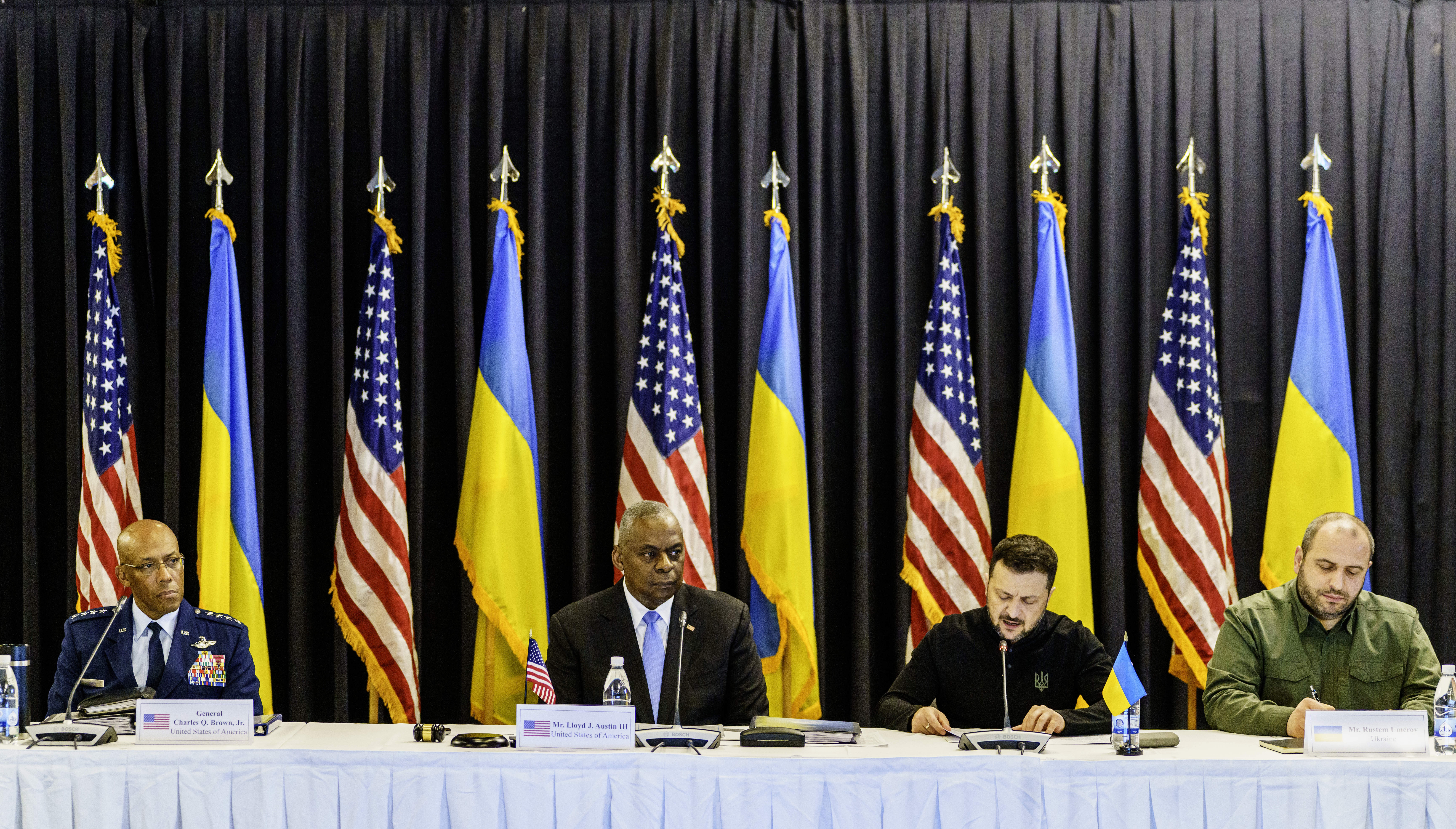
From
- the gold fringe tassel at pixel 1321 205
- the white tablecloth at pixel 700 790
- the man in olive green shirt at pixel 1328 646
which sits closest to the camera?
the white tablecloth at pixel 700 790

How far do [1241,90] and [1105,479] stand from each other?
1873mm

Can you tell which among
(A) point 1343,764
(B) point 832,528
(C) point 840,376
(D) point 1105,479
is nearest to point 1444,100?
(D) point 1105,479

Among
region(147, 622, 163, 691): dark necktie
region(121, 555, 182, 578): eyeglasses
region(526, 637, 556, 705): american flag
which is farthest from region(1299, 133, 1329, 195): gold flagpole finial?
region(147, 622, 163, 691): dark necktie

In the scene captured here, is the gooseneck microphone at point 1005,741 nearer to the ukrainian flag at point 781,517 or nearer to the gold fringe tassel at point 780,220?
the ukrainian flag at point 781,517

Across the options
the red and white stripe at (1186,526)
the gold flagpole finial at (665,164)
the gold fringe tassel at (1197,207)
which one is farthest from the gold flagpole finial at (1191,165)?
the gold flagpole finial at (665,164)

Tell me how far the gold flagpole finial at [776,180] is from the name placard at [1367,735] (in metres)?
3.09

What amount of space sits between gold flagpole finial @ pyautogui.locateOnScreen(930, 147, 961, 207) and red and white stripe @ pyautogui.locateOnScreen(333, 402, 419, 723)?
2609mm

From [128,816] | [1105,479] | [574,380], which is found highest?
[574,380]

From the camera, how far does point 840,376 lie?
5633 mm

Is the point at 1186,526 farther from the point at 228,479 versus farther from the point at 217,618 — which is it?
the point at 228,479

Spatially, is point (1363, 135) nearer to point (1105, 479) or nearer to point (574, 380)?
point (1105, 479)

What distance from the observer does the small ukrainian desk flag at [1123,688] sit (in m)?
3.27

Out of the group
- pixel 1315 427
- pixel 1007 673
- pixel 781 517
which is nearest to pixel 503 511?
pixel 781 517

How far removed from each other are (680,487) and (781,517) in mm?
439
